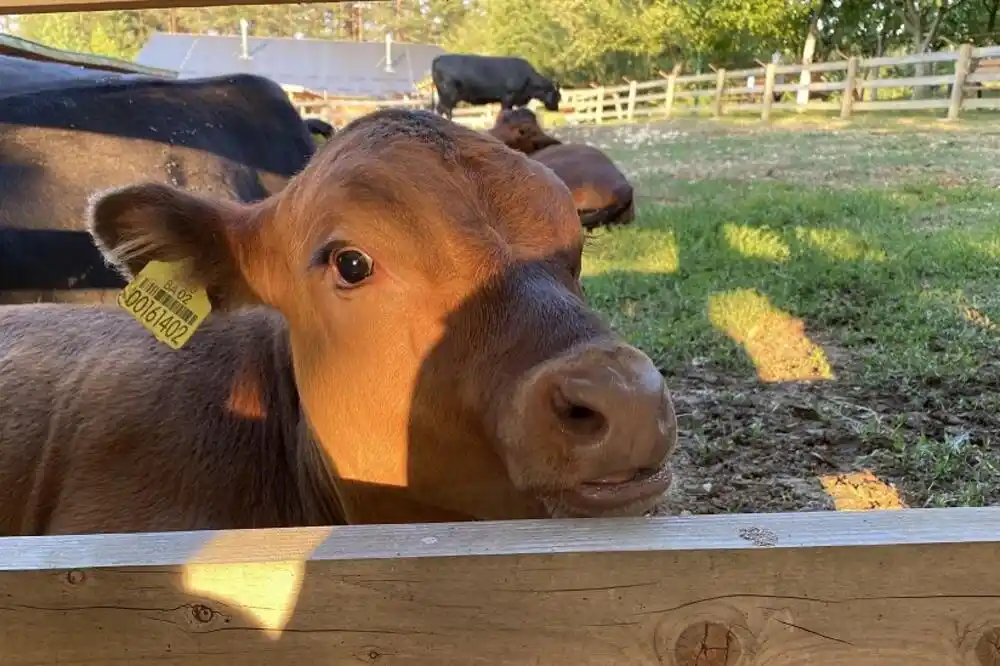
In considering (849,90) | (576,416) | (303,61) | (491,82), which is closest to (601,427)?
(576,416)

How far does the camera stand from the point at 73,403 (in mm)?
2654

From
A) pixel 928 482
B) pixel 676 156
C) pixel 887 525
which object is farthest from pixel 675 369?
pixel 676 156

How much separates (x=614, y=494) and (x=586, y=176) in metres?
8.32

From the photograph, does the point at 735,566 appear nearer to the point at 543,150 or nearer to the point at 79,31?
the point at 543,150

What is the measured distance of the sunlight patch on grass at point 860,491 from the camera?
11.1 feet

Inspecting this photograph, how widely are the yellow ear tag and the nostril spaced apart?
1.23 m

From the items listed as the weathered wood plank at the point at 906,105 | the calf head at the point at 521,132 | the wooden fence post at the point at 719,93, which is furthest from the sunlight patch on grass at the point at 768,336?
the wooden fence post at the point at 719,93

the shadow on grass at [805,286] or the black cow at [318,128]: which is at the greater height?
the black cow at [318,128]

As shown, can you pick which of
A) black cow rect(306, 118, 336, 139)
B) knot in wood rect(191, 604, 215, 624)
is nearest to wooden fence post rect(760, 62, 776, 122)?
black cow rect(306, 118, 336, 139)

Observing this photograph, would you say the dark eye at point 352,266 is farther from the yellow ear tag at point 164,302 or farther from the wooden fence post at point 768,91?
the wooden fence post at point 768,91

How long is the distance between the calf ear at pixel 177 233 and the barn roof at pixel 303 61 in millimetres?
62412

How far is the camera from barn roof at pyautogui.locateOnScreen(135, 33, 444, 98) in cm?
6525

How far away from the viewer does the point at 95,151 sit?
526cm

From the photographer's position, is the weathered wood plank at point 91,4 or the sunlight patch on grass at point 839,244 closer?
the weathered wood plank at point 91,4
